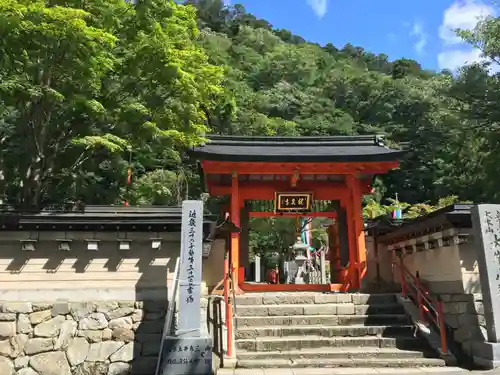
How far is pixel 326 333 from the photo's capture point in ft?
27.4

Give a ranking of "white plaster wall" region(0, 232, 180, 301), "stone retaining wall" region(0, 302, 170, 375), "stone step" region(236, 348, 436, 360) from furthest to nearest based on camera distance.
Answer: "white plaster wall" region(0, 232, 180, 301) < "stone retaining wall" region(0, 302, 170, 375) < "stone step" region(236, 348, 436, 360)

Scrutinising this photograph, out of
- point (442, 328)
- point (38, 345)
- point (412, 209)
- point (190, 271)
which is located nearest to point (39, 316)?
point (38, 345)

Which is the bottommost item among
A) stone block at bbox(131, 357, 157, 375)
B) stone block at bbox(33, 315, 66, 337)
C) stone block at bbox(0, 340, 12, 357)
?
stone block at bbox(131, 357, 157, 375)

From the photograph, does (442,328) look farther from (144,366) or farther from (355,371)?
(144,366)

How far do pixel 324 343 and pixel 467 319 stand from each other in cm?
288

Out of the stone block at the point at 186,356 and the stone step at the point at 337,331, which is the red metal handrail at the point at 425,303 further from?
the stone block at the point at 186,356

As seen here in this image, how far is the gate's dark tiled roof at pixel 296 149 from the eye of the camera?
11.0 m

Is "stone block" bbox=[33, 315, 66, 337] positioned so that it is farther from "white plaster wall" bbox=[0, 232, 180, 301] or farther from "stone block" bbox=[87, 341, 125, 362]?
"stone block" bbox=[87, 341, 125, 362]

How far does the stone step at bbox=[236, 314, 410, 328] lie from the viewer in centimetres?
864

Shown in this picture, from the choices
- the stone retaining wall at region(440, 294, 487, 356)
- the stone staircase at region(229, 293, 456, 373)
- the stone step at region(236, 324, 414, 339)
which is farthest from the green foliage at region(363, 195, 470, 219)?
the stone step at region(236, 324, 414, 339)

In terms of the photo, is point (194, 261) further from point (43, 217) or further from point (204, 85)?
point (204, 85)

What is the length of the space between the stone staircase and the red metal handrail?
0.33 m

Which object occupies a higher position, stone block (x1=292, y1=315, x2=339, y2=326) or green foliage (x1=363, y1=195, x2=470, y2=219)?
green foliage (x1=363, y1=195, x2=470, y2=219)

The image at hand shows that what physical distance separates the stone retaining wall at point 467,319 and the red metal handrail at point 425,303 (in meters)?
0.26
